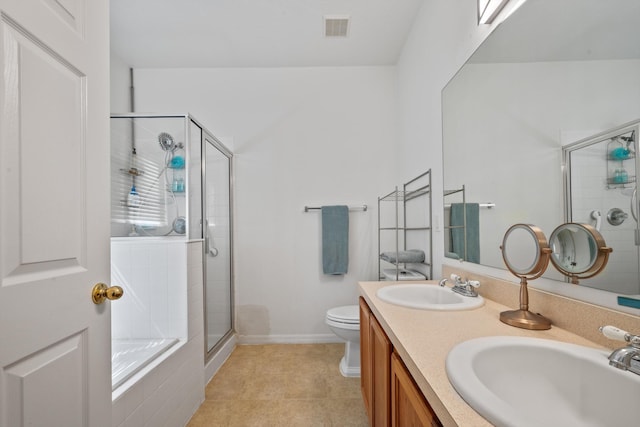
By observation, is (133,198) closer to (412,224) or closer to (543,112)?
(412,224)

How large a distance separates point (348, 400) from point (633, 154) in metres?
1.76

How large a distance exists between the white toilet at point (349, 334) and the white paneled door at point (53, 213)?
138 cm

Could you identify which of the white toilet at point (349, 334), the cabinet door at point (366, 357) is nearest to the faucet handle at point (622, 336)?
the cabinet door at point (366, 357)

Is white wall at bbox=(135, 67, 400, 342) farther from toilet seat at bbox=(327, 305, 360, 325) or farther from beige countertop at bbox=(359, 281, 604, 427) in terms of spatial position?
beige countertop at bbox=(359, 281, 604, 427)

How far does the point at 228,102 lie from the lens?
2670mm

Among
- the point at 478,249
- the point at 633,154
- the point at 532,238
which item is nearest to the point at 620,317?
the point at 532,238

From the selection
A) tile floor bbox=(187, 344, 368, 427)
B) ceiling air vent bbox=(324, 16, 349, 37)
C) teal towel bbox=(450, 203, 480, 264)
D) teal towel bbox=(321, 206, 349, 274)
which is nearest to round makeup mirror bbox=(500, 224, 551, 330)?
teal towel bbox=(450, 203, 480, 264)

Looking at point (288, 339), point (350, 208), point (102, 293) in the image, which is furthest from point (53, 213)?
point (288, 339)

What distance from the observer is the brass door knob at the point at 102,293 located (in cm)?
79

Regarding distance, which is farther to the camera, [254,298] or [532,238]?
[254,298]

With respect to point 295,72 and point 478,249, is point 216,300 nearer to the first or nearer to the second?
point 478,249

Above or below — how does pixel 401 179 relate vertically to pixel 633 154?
above

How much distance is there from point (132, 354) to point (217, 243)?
3.04 ft

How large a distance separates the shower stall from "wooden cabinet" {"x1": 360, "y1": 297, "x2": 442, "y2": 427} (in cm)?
103
